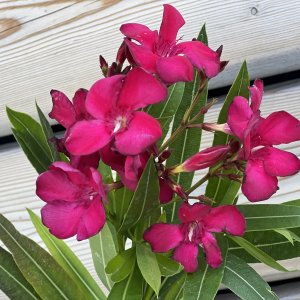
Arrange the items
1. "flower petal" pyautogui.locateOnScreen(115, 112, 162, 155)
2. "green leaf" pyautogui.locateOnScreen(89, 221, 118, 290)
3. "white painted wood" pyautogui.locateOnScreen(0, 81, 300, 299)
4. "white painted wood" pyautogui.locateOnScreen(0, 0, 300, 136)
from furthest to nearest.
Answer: "white painted wood" pyautogui.locateOnScreen(0, 81, 300, 299) → "white painted wood" pyautogui.locateOnScreen(0, 0, 300, 136) → "green leaf" pyautogui.locateOnScreen(89, 221, 118, 290) → "flower petal" pyautogui.locateOnScreen(115, 112, 162, 155)

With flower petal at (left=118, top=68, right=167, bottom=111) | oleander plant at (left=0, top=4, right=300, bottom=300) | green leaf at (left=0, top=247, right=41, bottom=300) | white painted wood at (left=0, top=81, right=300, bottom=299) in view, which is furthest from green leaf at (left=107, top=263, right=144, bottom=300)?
white painted wood at (left=0, top=81, right=300, bottom=299)

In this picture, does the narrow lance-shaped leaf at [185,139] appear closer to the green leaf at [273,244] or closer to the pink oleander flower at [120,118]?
the green leaf at [273,244]

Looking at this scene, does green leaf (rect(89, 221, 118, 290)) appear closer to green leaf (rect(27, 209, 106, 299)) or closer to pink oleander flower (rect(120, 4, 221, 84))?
green leaf (rect(27, 209, 106, 299))

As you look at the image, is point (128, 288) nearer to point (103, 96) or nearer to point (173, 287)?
point (173, 287)

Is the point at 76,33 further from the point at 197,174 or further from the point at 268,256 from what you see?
the point at 268,256

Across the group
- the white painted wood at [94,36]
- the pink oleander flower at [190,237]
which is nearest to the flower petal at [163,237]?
the pink oleander flower at [190,237]
